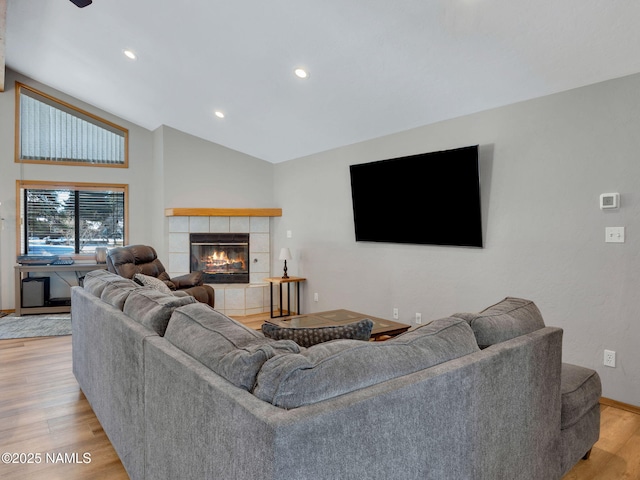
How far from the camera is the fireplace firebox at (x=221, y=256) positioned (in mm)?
6605

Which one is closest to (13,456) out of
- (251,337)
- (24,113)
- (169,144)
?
(251,337)

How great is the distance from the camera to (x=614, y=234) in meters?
3.11

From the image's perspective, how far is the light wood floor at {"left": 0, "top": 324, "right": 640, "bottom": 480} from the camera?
2.26 meters

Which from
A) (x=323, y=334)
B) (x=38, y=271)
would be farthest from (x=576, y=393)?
(x=38, y=271)

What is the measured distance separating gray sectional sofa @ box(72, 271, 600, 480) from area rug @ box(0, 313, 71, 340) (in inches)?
142

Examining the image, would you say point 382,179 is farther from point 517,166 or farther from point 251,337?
point 251,337

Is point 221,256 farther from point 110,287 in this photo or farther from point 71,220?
point 110,287

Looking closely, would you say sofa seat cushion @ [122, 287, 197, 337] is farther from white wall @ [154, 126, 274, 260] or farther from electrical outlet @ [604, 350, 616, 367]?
white wall @ [154, 126, 274, 260]

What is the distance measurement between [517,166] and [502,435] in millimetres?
2647

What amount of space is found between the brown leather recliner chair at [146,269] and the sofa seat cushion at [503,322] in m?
3.66

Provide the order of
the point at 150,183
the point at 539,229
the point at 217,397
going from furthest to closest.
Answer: the point at 150,183, the point at 539,229, the point at 217,397

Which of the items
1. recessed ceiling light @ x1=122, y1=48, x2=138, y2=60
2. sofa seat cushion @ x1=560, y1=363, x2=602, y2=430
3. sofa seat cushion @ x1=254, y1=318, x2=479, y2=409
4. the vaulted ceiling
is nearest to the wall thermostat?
the vaulted ceiling

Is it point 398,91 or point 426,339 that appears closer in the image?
point 426,339

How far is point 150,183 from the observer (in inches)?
283
